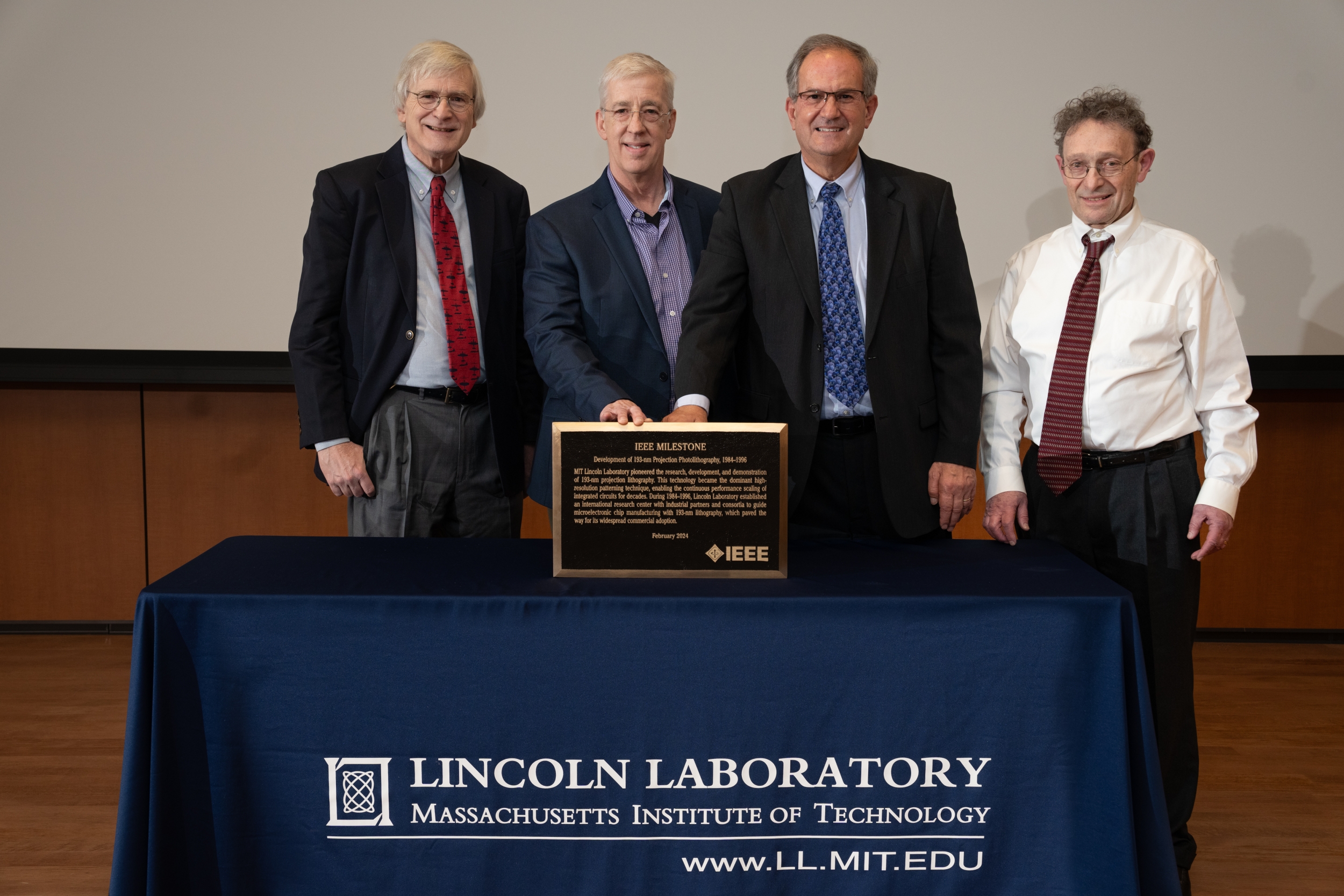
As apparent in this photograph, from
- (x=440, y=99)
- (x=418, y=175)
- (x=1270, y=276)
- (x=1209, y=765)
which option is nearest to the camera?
(x=440, y=99)

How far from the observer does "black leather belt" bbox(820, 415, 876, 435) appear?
200cm

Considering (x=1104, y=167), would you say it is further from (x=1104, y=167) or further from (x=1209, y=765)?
(x=1209, y=765)

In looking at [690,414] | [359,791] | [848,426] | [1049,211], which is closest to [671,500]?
[690,414]

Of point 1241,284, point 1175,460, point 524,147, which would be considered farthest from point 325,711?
point 1241,284

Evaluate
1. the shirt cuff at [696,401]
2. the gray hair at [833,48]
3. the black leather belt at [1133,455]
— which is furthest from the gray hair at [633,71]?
the black leather belt at [1133,455]

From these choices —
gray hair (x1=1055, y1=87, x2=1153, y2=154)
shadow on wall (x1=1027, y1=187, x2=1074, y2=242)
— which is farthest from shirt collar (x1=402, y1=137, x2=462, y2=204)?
shadow on wall (x1=1027, y1=187, x2=1074, y2=242)

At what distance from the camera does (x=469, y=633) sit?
1.57 m

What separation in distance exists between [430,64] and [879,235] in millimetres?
1014

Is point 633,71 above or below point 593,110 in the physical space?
below

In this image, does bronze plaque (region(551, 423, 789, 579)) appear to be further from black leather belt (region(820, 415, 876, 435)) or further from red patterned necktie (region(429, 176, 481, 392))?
red patterned necktie (region(429, 176, 481, 392))

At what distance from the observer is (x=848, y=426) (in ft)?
6.56

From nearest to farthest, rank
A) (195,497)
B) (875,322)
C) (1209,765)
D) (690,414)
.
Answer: (690,414) → (875,322) → (1209,765) → (195,497)

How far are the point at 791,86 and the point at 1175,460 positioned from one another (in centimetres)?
103

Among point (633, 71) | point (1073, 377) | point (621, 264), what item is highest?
point (633, 71)
